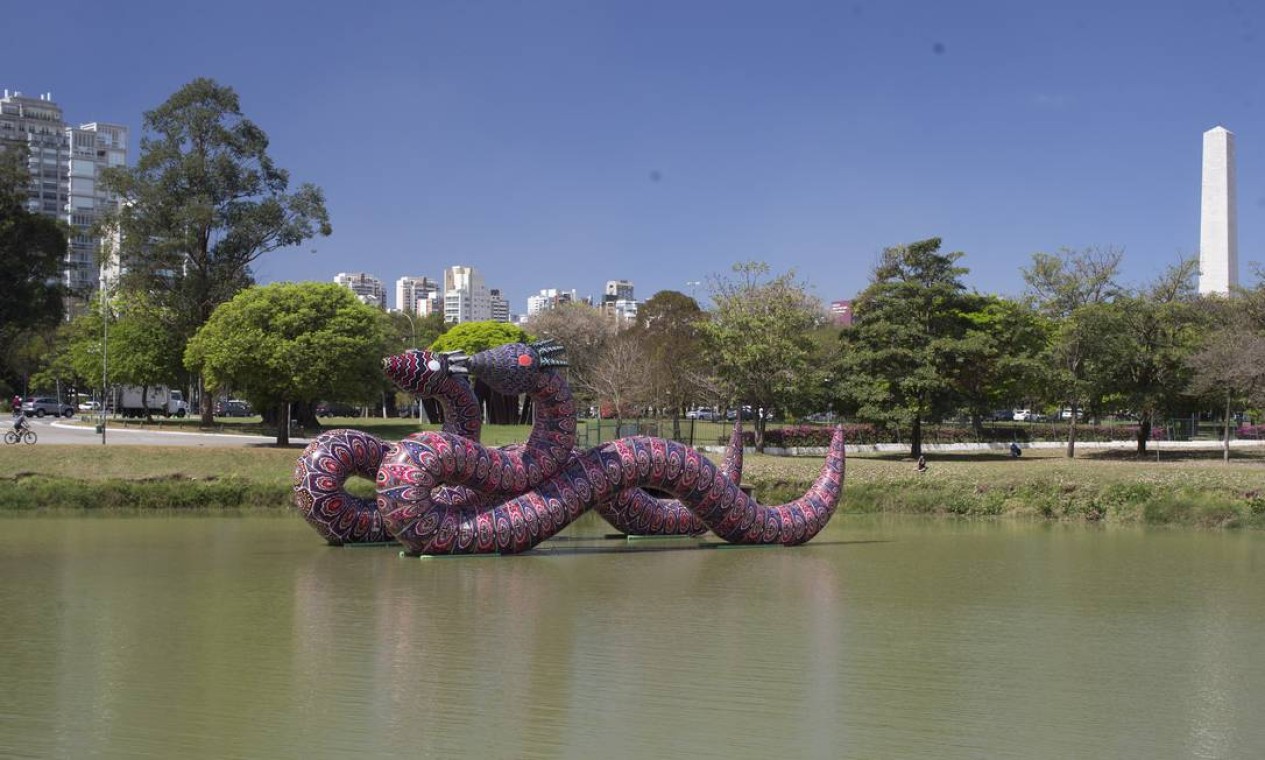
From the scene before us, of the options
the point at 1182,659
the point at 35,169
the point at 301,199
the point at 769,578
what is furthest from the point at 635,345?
the point at 35,169

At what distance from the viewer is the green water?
9.98m

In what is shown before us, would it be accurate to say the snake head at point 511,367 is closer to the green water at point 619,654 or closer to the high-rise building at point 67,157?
the green water at point 619,654

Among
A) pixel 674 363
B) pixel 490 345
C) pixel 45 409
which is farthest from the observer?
pixel 45 409

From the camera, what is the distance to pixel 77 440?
4222cm

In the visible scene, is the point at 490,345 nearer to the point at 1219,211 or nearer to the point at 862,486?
the point at 862,486

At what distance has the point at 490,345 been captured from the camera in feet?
211

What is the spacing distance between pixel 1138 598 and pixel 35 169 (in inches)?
6592

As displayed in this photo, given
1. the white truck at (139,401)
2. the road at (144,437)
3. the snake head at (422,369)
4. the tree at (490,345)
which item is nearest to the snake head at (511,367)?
the snake head at (422,369)

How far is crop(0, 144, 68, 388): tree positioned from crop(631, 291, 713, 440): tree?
2709 cm

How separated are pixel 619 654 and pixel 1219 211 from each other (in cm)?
6563

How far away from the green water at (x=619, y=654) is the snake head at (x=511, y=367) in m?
3.15

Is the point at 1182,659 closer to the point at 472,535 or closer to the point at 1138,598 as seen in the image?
the point at 1138,598

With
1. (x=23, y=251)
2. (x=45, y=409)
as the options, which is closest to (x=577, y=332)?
(x=45, y=409)

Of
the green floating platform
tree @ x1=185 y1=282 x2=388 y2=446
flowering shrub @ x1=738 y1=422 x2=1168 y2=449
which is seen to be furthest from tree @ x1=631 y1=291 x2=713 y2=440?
the green floating platform
